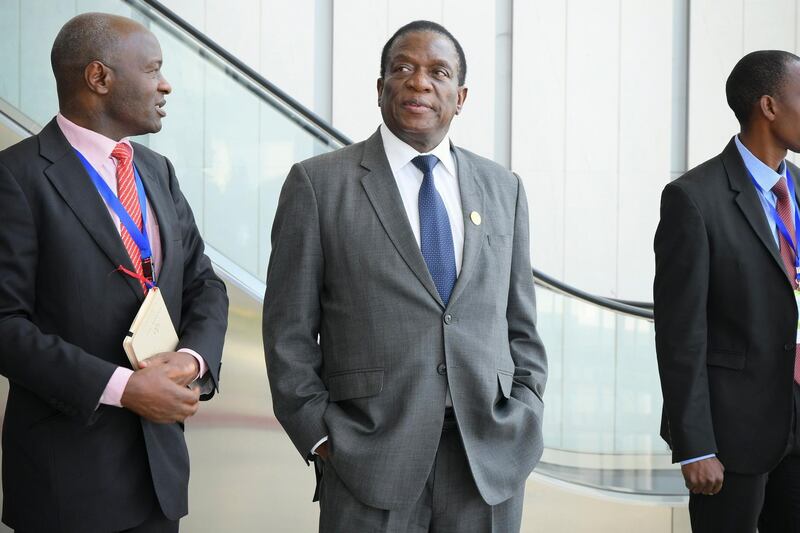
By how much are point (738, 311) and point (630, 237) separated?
4.64 metres

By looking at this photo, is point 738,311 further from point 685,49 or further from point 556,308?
point 685,49

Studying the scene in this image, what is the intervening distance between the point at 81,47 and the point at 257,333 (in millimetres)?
1759

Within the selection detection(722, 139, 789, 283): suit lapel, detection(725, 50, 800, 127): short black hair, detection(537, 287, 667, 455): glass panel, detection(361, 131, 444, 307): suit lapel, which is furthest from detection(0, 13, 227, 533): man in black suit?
detection(537, 287, 667, 455): glass panel

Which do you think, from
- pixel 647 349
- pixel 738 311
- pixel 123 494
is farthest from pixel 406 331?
pixel 647 349

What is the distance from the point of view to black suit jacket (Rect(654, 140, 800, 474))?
2479 mm

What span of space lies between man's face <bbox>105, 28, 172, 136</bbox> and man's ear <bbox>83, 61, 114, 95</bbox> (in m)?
0.01

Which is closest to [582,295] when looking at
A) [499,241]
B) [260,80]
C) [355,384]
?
[260,80]

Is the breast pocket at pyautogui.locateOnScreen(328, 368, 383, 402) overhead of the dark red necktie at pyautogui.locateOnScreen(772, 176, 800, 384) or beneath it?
beneath

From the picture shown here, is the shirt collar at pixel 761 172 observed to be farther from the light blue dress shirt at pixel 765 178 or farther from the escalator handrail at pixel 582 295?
the escalator handrail at pixel 582 295

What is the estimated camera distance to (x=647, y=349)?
449 cm

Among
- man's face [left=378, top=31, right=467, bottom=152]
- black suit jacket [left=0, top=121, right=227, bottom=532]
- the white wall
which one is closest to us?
black suit jacket [left=0, top=121, right=227, bottom=532]

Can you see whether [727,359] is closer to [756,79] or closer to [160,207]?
[756,79]

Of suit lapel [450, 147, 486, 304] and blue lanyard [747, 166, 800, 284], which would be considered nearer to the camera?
suit lapel [450, 147, 486, 304]

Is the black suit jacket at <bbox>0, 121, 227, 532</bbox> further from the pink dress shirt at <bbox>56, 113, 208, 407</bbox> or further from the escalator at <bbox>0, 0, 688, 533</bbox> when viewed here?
the escalator at <bbox>0, 0, 688, 533</bbox>
